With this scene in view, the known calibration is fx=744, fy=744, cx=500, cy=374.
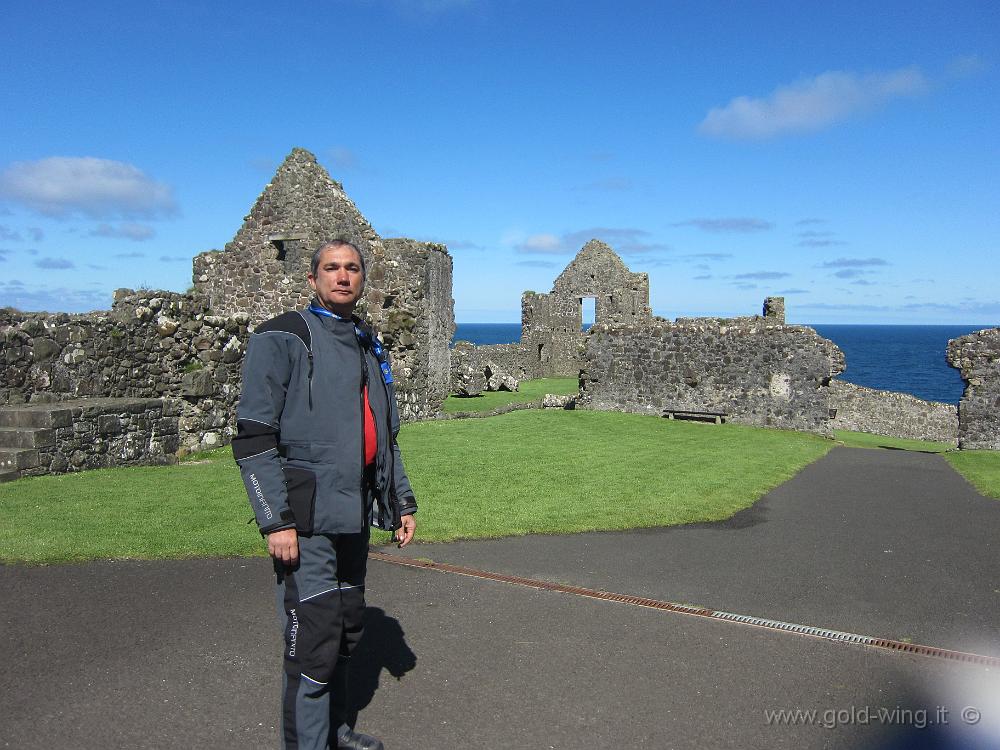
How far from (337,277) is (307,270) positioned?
1551 cm

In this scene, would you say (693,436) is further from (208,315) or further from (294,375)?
(294,375)

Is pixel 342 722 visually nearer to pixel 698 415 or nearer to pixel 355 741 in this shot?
pixel 355 741

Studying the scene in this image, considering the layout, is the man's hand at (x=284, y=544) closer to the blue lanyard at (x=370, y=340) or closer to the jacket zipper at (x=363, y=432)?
the jacket zipper at (x=363, y=432)

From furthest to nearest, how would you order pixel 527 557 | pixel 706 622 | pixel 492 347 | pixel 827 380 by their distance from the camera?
pixel 492 347
pixel 827 380
pixel 527 557
pixel 706 622

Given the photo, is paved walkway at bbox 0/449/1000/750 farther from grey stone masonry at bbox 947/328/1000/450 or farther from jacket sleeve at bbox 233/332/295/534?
grey stone masonry at bbox 947/328/1000/450

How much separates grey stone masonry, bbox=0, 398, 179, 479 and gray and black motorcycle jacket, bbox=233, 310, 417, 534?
7.87 metres

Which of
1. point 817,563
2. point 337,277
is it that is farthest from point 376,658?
point 817,563

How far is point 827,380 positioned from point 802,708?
54.8 ft

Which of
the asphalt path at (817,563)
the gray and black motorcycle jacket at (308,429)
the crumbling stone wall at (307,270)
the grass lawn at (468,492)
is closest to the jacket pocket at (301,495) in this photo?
the gray and black motorcycle jacket at (308,429)

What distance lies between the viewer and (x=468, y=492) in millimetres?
10422

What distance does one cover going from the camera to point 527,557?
24.8ft

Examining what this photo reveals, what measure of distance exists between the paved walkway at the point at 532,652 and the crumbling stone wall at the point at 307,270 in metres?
10.4

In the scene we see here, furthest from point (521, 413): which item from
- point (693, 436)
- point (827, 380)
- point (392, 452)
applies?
point (392, 452)

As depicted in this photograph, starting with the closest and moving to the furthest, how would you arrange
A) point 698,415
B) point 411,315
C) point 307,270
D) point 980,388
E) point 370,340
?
point 370,340 → point 411,315 → point 980,388 → point 307,270 → point 698,415
